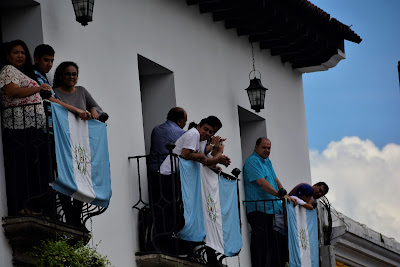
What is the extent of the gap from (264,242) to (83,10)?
704 centimetres

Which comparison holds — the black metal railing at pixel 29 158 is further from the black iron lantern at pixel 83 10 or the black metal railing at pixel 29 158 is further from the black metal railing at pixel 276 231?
the black metal railing at pixel 276 231

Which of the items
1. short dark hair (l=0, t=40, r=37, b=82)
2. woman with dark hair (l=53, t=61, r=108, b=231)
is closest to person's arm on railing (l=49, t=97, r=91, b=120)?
woman with dark hair (l=53, t=61, r=108, b=231)

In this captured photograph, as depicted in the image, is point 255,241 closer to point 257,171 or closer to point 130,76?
point 257,171

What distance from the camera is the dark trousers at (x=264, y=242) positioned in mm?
21500

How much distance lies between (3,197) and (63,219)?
98 centimetres

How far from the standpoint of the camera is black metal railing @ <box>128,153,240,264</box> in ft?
56.3

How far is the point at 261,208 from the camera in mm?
21500

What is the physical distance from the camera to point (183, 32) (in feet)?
65.6

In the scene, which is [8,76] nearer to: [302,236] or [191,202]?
[191,202]

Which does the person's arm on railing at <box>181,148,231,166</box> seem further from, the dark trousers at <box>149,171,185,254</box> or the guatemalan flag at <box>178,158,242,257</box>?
the dark trousers at <box>149,171,185,254</box>

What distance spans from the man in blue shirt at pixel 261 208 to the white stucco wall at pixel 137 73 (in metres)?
0.15

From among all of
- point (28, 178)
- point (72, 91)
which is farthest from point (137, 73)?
point (28, 178)

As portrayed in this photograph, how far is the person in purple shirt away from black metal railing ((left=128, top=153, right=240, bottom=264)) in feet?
0.23

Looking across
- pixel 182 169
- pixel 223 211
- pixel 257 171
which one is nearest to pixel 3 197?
pixel 182 169
